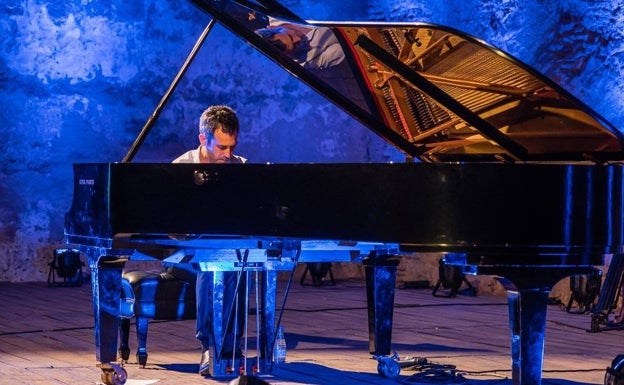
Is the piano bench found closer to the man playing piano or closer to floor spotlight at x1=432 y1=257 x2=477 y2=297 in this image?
the man playing piano

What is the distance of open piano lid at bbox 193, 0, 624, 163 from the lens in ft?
14.9

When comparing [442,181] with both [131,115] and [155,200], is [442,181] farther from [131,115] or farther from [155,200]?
[131,115]

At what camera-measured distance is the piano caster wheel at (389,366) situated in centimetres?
503

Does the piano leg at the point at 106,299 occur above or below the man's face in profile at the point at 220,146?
below

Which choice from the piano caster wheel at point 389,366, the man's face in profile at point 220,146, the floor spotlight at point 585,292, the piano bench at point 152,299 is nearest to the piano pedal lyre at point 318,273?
the floor spotlight at point 585,292

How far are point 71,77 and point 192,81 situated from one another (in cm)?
116

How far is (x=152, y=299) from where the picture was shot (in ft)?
17.0

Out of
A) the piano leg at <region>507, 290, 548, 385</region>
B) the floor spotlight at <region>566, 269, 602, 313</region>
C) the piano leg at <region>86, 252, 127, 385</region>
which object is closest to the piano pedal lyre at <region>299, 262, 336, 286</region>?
the floor spotlight at <region>566, 269, 602, 313</region>

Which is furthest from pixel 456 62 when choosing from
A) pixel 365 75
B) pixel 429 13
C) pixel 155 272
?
pixel 429 13

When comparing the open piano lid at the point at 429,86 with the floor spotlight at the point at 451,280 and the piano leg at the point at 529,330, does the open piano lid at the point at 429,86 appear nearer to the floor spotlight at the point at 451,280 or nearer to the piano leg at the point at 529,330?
the piano leg at the point at 529,330

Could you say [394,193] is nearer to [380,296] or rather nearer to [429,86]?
[429,86]

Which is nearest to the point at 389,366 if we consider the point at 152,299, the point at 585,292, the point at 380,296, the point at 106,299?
the point at 380,296

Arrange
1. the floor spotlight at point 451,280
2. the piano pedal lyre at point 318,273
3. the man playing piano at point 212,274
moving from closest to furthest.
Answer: the man playing piano at point 212,274 < the floor spotlight at point 451,280 < the piano pedal lyre at point 318,273

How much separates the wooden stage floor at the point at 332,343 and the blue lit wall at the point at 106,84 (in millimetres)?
1097
